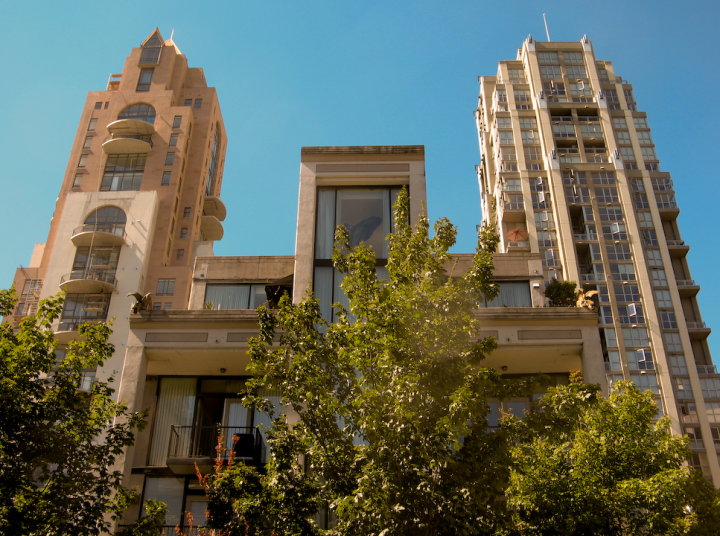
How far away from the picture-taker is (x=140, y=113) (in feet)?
243

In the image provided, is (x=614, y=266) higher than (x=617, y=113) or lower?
lower

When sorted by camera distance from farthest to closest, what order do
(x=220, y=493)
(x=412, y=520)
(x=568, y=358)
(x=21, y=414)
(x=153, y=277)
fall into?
(x=153, y=277) < (x=568, y=358) < (x=21, y=414) < (x=220, y=493) < (x=412, y=520)

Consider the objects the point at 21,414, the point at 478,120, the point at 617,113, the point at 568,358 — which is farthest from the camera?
the point at 478,120

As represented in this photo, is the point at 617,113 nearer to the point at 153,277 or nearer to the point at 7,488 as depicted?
the point at 153,277

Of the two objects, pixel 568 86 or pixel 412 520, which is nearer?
pixel 412 520

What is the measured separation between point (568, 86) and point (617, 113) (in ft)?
22.2

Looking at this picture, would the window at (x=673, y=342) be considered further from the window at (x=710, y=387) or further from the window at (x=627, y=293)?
the window at (x=627, y=293)

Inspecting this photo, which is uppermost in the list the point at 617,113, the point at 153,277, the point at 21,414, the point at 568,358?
the point at 617,113

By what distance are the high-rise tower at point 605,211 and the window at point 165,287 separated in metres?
33.1

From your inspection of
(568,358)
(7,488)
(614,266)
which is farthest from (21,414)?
(614,266)

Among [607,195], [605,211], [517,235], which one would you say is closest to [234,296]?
[517,235]

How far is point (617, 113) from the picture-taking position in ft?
254

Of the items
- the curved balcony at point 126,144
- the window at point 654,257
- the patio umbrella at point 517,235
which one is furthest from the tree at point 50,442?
the window at point 654,257

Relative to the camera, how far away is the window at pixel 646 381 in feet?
193
